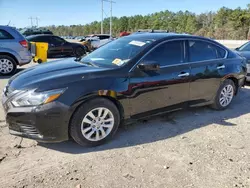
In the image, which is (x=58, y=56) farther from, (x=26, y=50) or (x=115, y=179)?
(x=115, y=179)

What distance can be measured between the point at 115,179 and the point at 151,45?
2164mm

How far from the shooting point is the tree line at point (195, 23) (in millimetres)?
59309

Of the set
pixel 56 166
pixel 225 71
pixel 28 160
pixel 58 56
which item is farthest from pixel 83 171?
pixel 58 56

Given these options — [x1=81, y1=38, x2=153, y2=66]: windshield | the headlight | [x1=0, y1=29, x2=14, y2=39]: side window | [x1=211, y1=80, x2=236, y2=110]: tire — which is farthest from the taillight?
[x1=211, y1=80, x2=236, y2=110]: tire

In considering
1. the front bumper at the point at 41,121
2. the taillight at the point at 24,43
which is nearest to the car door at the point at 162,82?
the front bumper at the point at 41,121

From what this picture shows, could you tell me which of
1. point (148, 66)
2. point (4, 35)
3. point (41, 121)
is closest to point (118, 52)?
point (148, 66)

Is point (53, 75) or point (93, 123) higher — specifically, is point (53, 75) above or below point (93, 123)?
above

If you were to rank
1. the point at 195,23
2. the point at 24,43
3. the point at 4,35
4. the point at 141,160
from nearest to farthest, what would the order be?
the point at 141,160 < the point at 4,35 < the point at 24,43 < the point at 195,23

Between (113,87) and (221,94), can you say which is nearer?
(113,87)

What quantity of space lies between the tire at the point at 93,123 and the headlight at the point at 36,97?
0.36 meters

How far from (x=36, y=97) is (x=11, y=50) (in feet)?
20.8

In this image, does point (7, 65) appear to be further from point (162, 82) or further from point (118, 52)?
point (162, 82)

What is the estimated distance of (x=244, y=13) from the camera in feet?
195

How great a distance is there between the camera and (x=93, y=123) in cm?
343
